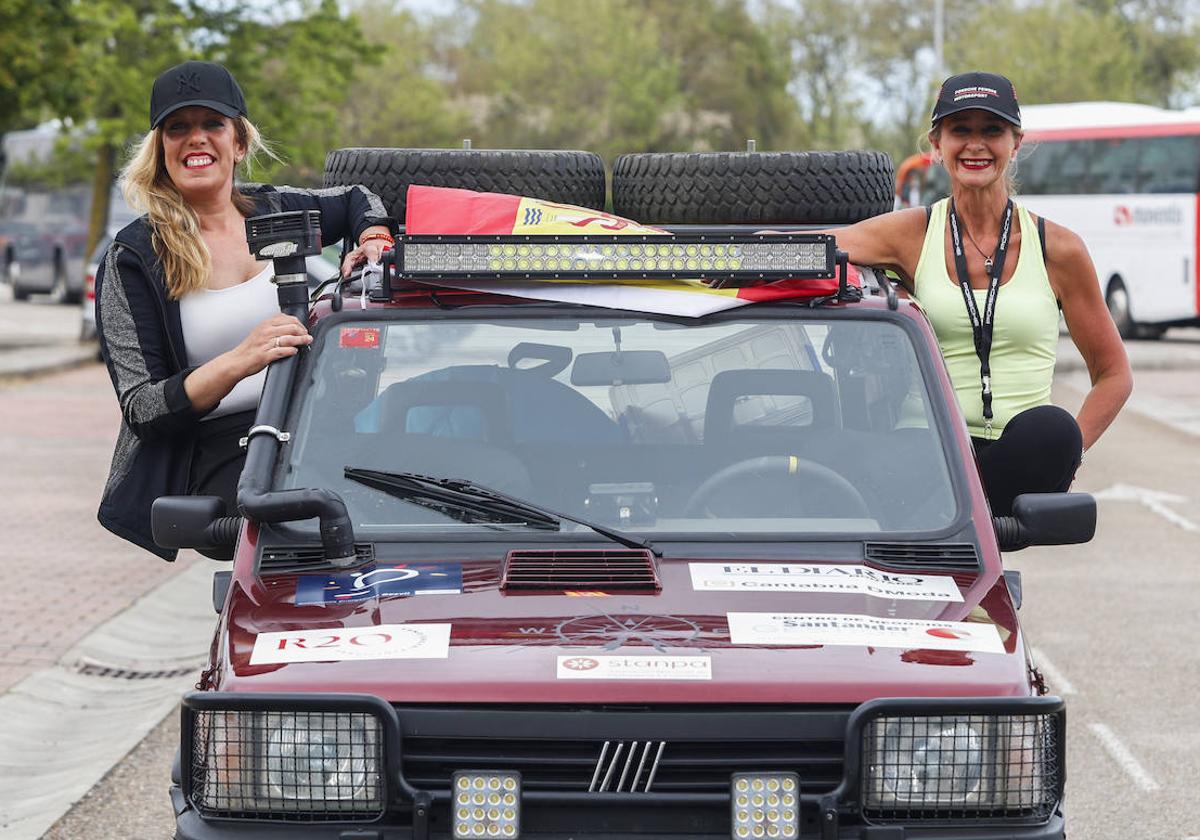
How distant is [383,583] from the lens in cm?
415

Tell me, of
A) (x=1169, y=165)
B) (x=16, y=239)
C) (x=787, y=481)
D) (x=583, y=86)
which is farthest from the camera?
(x=583, y=86)

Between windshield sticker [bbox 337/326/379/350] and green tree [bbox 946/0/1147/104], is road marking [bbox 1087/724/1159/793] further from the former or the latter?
green tree [bbox 946/0/1147/104]

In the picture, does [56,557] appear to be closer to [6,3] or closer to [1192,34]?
[6,3]

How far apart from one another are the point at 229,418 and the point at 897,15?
73.2 meters

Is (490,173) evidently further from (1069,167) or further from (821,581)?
(1069,167)

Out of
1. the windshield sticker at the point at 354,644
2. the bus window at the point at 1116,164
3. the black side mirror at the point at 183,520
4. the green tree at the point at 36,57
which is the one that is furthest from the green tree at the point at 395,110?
the windshield sticker at the point at 354,644

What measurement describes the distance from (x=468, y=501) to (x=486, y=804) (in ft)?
2.88

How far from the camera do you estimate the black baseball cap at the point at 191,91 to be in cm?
519

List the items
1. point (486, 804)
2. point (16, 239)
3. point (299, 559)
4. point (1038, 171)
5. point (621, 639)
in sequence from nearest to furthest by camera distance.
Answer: point (486, 804), point (621, 639), point (299, 559), point (1038, 171), point (16, 239)

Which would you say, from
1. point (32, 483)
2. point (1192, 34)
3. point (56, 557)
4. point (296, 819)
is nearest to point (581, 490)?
point (296, 819)

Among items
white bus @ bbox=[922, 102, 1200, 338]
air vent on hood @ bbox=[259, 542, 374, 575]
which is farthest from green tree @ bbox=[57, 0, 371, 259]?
air vent on hood @ bbox=[259, 542, 374, 575]

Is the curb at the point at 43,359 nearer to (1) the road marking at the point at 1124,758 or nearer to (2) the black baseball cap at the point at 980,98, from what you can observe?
(1) the road marking at the point at 1124,758

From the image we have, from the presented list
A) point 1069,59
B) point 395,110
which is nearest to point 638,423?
point 1069,59

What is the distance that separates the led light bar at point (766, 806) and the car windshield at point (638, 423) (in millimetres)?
787
